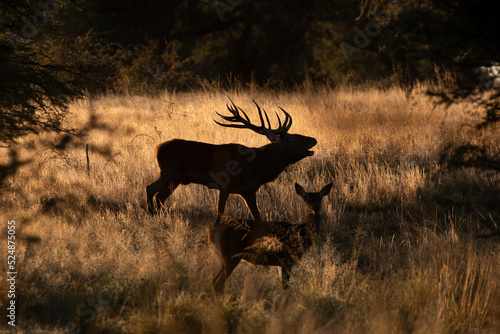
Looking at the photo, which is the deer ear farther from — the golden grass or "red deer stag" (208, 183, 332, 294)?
"red deer stag" (208, 183, 332, 294)

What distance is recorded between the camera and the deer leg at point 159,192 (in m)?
8.02

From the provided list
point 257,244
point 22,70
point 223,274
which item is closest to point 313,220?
point 257,244

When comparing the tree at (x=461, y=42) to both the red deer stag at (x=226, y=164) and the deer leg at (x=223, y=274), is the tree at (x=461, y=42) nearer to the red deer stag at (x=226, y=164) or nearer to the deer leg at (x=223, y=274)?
the deer leg at (x=223, y=274)

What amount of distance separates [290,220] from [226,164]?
1382 millimetres

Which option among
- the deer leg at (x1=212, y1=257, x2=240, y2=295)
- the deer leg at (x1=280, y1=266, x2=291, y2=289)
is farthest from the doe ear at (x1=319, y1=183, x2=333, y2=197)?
the deer leg at (x1=212, y1=257, x2=240, y2=295)

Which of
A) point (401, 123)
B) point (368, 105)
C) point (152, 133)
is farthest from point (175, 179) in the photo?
point (368, 105)

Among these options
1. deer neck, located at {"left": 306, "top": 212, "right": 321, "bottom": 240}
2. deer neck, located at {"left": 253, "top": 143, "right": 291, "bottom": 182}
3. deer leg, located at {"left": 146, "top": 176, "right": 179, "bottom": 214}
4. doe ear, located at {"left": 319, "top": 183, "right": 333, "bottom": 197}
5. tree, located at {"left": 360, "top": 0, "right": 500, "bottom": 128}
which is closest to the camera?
tree, located at {"left": 360, "top": 0, "right": 500, "bottom": 128}

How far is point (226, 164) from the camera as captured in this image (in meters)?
7.71

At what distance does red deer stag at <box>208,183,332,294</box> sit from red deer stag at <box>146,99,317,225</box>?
1.76 meters

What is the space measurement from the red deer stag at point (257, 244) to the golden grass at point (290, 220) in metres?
0.19

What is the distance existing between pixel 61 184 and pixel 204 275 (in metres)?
4.62

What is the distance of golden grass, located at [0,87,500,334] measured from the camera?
496 cm

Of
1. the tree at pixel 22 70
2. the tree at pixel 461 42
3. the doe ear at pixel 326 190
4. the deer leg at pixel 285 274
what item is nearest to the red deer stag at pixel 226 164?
the doe ear at pixel 326 190

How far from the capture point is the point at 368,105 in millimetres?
14633
